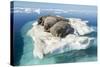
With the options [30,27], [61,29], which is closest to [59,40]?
[61,29]

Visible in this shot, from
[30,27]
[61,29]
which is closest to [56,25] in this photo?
[61,29]

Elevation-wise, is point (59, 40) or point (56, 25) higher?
point (56, 25)

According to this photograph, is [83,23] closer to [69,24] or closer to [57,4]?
[69,24]

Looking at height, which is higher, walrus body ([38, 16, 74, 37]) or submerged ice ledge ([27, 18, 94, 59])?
walrus body ([38, 16, 74, 37])

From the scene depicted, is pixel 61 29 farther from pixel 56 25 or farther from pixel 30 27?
pixel 30 27
